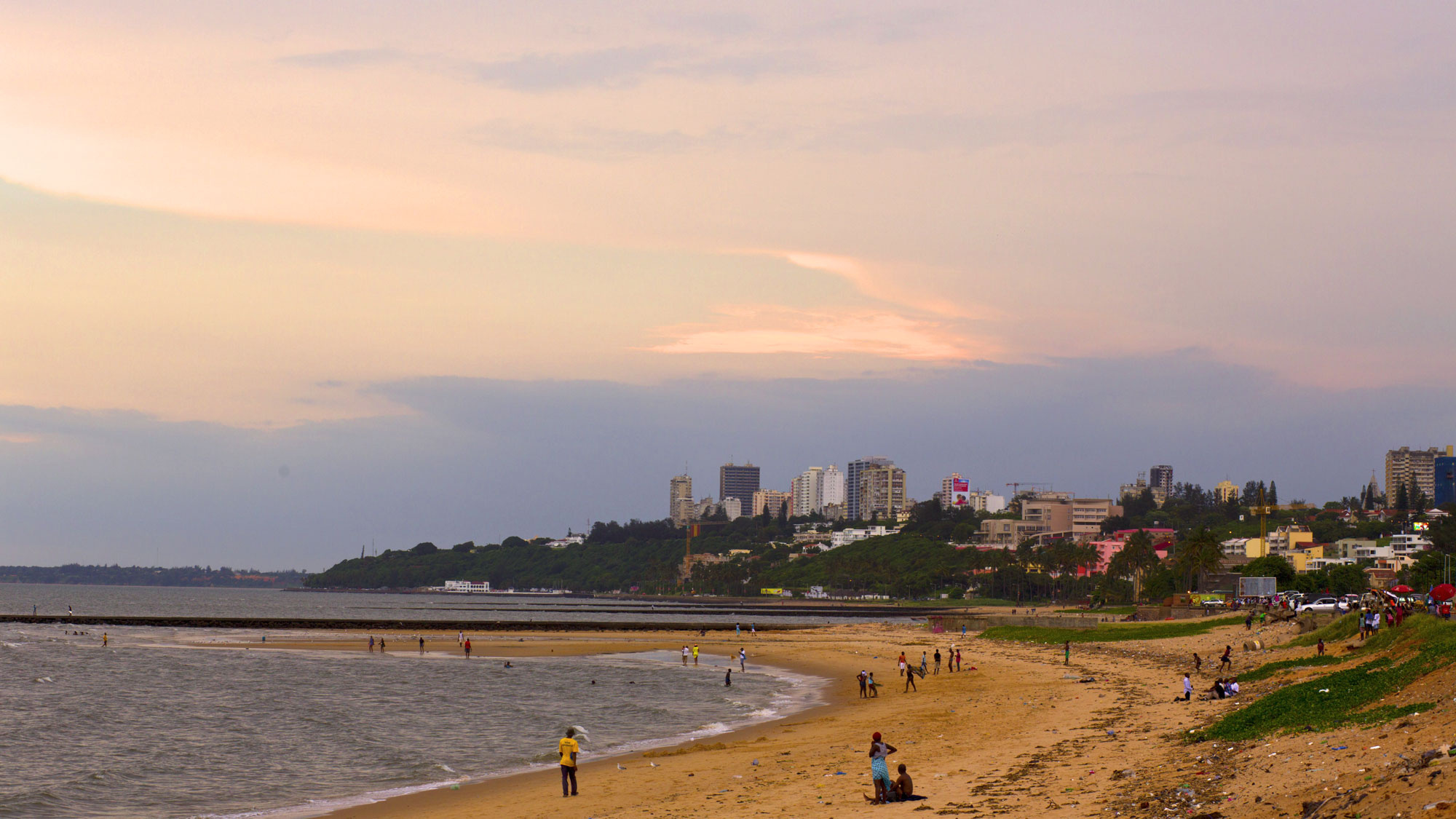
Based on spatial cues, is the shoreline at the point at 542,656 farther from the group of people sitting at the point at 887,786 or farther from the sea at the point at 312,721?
the group of people sitting at the point at 887,786

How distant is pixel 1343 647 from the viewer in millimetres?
40469

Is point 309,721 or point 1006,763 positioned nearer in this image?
point 1006,763

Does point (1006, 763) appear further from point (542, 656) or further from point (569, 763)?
point (542, 656)

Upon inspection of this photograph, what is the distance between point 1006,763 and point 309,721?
105 feet

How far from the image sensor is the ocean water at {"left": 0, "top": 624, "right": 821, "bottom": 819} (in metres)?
31.9

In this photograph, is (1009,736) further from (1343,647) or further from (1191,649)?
(1191,649)

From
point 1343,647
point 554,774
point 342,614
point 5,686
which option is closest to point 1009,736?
point 554,774

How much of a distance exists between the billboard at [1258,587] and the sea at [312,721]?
48972mm

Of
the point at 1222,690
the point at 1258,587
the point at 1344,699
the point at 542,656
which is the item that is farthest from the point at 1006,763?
the point at 1258,587

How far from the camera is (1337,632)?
155 ft

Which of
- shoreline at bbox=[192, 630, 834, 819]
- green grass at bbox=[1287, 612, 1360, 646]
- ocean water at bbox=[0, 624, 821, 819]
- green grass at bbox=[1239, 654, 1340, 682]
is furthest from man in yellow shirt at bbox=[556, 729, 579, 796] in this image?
green grass at bbox=[1287, 612, 1360, 646]

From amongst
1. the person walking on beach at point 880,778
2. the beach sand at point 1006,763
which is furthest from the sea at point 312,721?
the person walking on beach at point 880,778

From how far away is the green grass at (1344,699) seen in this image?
22953 millimetres

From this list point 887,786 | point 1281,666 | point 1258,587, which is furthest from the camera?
point 1258,587
